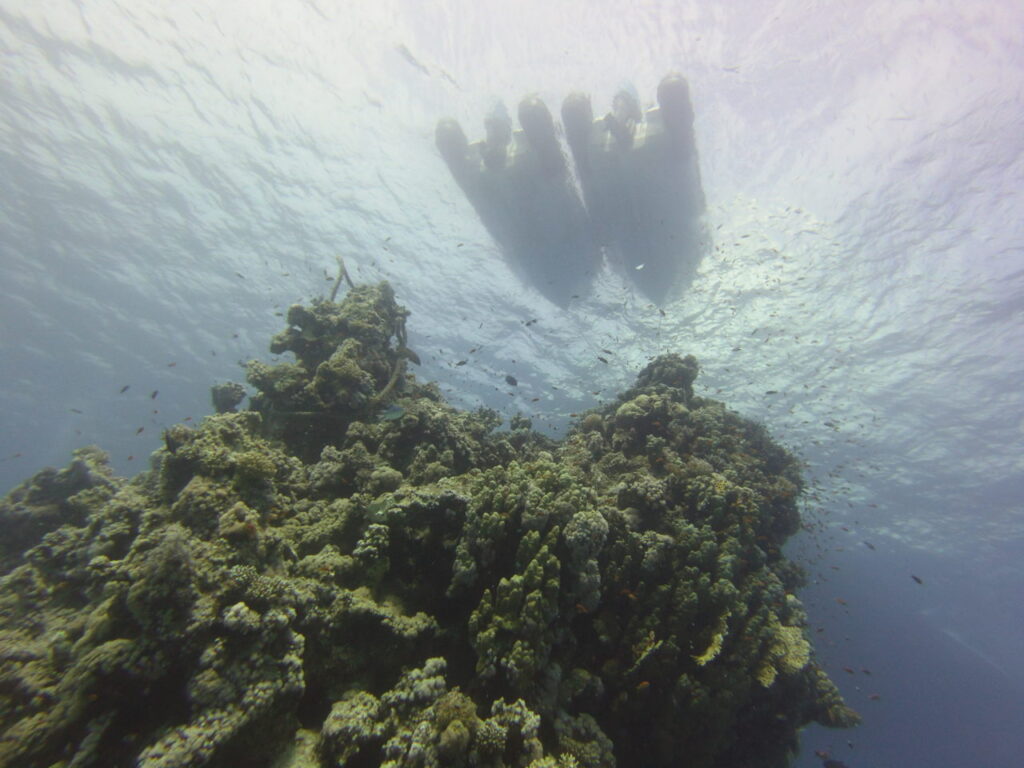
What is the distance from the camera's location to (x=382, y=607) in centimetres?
419

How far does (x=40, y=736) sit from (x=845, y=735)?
5357cm

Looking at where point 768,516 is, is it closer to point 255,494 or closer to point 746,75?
point 255,494

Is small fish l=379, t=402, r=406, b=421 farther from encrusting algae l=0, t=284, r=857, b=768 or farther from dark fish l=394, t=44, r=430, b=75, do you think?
dark fish l=394, t=44, r=430, b=75

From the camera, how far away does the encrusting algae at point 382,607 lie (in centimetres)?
293

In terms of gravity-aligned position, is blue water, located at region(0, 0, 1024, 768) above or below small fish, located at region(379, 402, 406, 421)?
above

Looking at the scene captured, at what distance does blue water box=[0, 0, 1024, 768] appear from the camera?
15078mm

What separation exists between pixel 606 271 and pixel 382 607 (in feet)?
67.0

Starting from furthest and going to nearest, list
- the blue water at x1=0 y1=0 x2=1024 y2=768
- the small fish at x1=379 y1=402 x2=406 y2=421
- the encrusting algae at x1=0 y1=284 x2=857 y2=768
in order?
the blue water at x1=0 y1=0 x2=1024 y2=768, the small fish at x1=379 y1=402 x2=406 y2=421, the encrusting algae at x1=0 y1=284 x2=857 y2=768

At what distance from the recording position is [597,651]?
5.12 meters

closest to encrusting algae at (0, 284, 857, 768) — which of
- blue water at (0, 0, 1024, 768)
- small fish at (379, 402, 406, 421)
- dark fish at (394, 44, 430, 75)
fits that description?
small fish at (379, 402, 406, 421)

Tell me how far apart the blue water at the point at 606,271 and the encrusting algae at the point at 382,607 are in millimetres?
8535

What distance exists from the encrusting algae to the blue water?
854 cm

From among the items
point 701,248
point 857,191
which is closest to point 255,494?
point 701,248

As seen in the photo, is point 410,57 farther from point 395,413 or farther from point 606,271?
point 395,413
